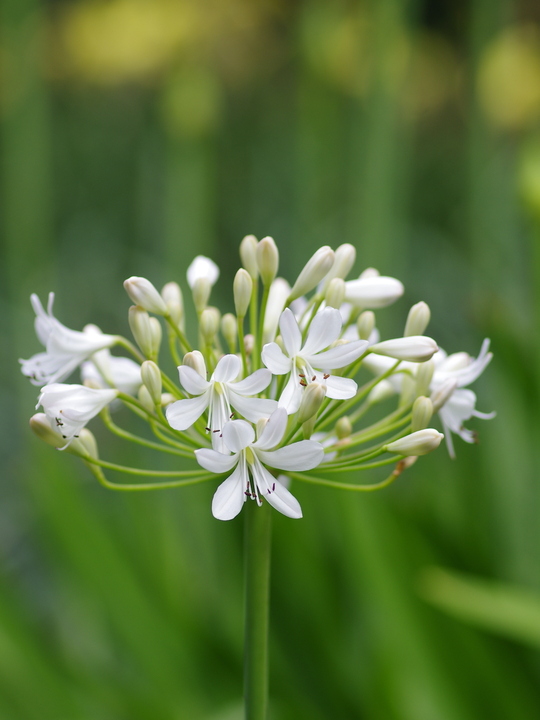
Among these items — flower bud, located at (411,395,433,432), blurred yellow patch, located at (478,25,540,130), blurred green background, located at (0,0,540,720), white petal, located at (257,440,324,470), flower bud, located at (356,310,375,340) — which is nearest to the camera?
white petal, located at (257,440,324,470)

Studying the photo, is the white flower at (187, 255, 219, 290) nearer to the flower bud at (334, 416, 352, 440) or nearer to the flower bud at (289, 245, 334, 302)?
the flower bud at (289, 245, 334, 302)

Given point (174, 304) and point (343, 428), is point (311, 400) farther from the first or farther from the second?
point (174, 304)

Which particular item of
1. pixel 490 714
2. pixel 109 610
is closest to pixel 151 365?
pixel 490 714

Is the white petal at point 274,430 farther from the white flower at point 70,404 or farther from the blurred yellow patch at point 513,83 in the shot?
the blurred yellow patch at point 513,83

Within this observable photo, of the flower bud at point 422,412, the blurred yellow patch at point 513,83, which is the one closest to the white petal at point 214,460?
the flower bud at point 422,412

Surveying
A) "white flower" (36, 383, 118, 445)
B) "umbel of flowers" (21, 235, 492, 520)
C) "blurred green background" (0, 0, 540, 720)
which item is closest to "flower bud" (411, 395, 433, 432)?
"umbel of flowers" (21, 235, 492, 520)
